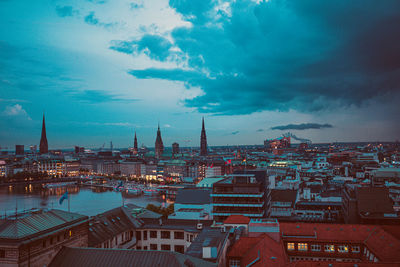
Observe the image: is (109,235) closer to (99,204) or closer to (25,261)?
(25,261)

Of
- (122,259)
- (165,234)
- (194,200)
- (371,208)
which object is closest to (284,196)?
(194,200)

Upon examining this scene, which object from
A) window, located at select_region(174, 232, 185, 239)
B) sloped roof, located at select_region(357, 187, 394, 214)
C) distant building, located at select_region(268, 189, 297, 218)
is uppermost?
sloped roof, located at select_region(357, 187, 394, 214)

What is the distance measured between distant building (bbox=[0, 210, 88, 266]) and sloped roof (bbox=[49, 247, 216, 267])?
0.79m

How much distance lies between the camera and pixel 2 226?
15.3 metres

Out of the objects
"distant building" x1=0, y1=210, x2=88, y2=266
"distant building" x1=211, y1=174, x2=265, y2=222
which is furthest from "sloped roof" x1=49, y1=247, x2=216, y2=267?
"distant building" x1=211, y1=174, x2=265, y2=222

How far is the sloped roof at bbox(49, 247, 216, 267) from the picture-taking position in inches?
583

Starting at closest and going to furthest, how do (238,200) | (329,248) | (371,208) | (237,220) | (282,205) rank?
(329,248) → (237,220) → (371,208) → (238,200) → (282,205)

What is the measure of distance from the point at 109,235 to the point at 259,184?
17284 mm

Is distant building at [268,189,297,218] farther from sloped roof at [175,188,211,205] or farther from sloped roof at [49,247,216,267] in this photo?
sloped roof at [49,247,216,267]

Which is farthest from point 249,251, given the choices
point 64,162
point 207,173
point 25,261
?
point 64,162

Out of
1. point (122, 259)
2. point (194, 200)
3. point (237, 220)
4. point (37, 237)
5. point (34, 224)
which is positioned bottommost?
point (194, 200)

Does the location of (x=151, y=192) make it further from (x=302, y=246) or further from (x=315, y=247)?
(x=315, y=247)

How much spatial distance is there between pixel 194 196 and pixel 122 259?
34666 mm

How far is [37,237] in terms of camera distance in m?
15.5
